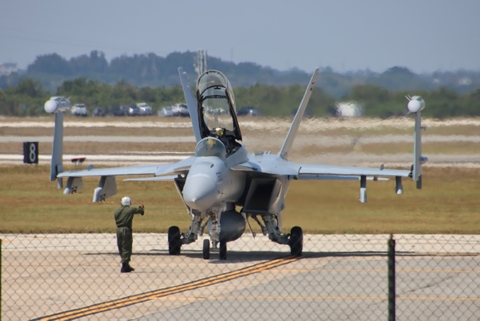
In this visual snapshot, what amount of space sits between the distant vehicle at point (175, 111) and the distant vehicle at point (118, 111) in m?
3.48

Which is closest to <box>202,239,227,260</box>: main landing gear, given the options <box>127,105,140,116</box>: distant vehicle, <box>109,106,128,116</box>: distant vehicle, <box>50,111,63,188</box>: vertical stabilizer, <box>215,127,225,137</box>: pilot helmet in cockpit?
<box>215,127,225,137</box>: pilot helmet in cockpit

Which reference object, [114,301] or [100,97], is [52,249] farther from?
[100,97]

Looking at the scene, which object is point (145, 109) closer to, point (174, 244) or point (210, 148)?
point (174, 244)

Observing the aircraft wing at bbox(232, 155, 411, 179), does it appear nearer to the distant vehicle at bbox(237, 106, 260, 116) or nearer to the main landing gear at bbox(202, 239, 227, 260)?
→ the main landing gear at bbox(202, 239, 227, 260)

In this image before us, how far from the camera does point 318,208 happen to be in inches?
785

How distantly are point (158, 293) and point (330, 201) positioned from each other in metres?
7.81

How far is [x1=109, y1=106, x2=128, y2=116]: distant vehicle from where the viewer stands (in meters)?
54.6

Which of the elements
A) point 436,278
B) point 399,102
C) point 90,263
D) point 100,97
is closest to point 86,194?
point 399,102

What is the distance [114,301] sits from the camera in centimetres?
1254

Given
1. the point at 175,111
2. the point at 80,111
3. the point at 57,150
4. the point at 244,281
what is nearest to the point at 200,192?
the point at 244,281

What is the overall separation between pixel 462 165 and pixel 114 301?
21.9 m

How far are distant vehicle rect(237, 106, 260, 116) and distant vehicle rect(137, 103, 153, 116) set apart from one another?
78.7 ft

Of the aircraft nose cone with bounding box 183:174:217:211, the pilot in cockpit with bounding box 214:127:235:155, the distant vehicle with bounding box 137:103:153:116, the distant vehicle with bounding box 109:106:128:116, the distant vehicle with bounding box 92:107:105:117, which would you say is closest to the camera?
the aircraft nose cone with bounding box 183:174:217:211

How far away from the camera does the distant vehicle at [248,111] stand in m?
26.9
